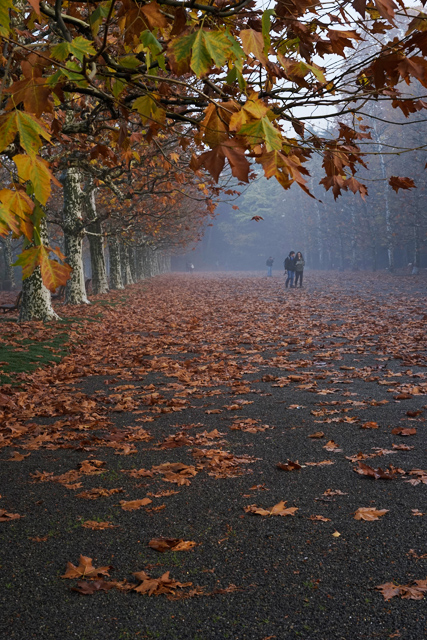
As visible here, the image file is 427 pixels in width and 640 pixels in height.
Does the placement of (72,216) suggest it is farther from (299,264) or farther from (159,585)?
(159,585)

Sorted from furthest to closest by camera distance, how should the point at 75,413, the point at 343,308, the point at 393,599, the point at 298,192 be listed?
the point at 298,192 < the point at 343,308 < the point at 75,413 < the point at 393,599

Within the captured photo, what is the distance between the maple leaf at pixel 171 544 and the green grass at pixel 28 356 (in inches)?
200

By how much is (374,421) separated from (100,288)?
68.9 feet

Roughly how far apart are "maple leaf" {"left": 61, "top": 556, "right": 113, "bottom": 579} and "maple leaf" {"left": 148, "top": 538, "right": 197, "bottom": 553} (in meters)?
0.32

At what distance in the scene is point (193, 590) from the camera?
282 centimetres

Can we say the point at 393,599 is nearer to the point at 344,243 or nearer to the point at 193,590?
the point at 193,590

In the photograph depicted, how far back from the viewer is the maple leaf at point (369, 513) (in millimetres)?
3508

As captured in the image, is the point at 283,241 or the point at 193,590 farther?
the point at 283,241

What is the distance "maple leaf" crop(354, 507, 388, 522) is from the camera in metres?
3.51

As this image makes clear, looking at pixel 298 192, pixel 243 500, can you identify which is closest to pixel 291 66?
pixel 243 500

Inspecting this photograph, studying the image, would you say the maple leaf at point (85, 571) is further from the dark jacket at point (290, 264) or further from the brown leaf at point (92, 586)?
the dark jacket at point (290, 264)

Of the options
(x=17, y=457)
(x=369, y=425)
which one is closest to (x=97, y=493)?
(x=17, y=457)

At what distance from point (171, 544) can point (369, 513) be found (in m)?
1.35

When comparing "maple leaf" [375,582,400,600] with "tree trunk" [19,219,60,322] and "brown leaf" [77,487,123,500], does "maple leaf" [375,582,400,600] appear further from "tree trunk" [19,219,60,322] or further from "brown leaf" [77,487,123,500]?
"tree trunk" [19,219,60,322]
